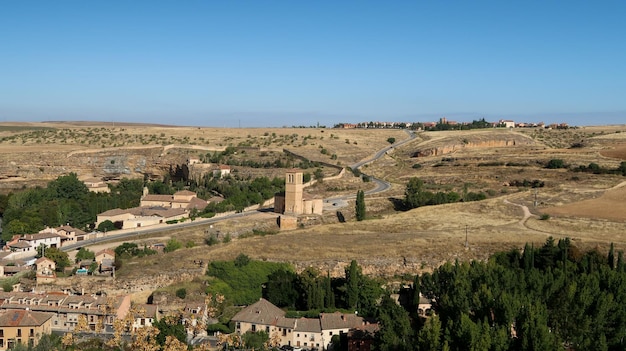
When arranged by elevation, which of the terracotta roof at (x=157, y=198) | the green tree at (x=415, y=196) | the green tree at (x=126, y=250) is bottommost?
the green tree at (x=126, y=250)

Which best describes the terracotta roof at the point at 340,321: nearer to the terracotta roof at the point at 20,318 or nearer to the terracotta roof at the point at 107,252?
the terracotta roof at the point at 20,318

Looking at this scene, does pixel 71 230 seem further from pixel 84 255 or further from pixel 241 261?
pixel 241 261

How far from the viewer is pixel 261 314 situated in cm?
3569

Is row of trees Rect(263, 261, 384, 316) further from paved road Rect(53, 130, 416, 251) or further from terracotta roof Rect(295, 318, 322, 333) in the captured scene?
paved road Rect(53, 130, 416, 251)

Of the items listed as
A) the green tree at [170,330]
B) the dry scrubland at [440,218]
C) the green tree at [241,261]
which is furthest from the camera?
the dry scrubland at [440,218]

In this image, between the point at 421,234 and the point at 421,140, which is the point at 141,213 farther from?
the point at 421,140

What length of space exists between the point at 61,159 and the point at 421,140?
209ft

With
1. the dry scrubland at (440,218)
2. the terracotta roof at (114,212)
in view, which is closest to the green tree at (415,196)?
the dry scrubland at (440,218)

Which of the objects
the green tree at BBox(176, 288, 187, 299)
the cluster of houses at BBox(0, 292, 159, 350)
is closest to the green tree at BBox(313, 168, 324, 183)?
the green tree at BBox(176, 288, 187, 299)

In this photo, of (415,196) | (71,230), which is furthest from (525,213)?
(71,230)

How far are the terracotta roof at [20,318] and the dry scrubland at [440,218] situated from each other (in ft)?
21.6

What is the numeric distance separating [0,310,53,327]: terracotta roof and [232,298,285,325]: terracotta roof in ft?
34.1

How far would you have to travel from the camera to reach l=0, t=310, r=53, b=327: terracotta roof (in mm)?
34031

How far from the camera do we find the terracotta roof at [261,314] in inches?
1384
